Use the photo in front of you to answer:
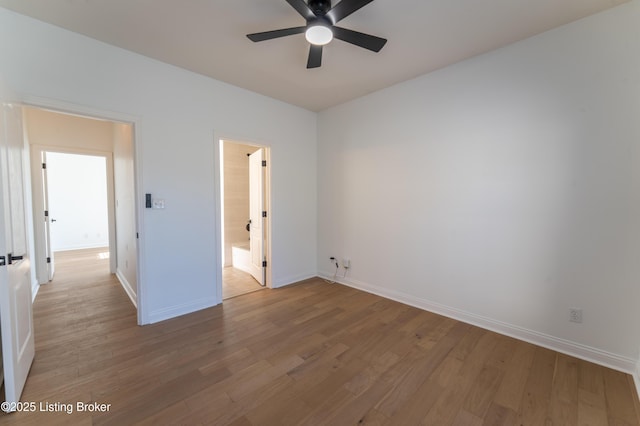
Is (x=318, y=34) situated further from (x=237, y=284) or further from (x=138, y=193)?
(x=237, y=284)

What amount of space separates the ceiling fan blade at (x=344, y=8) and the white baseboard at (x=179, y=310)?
10.4ft

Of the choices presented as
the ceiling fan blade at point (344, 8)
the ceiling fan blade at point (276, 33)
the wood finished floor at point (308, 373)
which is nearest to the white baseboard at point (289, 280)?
the wood finished floor at point (308, 373)

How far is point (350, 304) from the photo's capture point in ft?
10.6

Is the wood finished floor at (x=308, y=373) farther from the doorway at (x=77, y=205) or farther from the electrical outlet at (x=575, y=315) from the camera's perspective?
the doorway at (x=77, y=205)

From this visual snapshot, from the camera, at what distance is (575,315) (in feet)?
7.11

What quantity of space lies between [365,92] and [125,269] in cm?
443

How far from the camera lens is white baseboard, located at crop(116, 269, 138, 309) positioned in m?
3.23

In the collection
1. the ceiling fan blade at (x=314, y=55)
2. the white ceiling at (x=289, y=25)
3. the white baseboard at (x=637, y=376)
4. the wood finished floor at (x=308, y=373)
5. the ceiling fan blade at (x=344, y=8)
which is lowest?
the wood finished floor at (x=308, y=373)

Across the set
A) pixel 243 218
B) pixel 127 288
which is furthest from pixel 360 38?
pixel 127 288

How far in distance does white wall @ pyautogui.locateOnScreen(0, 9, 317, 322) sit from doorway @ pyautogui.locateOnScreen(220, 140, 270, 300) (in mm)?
190

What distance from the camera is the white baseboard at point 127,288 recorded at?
3227 mm

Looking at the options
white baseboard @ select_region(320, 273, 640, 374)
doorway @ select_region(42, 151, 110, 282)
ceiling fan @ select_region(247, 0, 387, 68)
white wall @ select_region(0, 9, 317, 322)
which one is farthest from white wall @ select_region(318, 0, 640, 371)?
doorway @ select_region(42, 151, 110, 282)

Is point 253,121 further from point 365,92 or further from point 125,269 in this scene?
point 125,269

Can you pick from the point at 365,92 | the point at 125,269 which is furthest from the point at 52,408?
the point at 365,92
